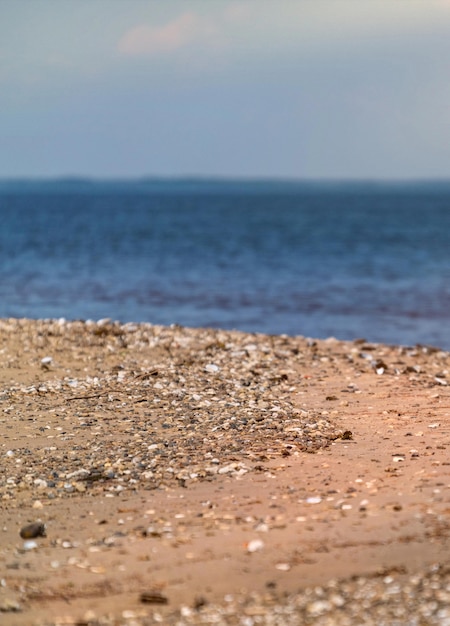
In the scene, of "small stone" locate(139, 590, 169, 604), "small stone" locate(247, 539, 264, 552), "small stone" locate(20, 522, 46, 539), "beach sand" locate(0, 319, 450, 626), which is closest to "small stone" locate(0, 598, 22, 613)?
"beach sand" locate(0, 319, 450, 626)

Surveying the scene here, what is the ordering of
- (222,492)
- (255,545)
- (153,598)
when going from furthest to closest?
(222,492)
(255,545)
(153,598)

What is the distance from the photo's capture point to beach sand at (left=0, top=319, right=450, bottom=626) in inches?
191

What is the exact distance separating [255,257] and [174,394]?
2815 centimetres

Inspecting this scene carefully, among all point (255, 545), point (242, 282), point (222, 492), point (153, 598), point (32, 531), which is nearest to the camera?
point (153, 598)

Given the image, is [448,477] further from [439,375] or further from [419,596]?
[439,375]

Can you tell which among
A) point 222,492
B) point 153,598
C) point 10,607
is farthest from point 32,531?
point 222,492

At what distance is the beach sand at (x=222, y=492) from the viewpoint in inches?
191

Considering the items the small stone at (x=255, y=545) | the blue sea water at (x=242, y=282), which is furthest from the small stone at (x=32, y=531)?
the blue sea water at (x=242, y=282)

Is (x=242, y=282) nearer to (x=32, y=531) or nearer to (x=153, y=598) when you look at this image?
(x=32, y=531)

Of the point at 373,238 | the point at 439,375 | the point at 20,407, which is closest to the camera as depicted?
the point at 20,407

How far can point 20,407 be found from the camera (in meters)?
9.19

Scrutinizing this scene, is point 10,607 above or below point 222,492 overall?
below

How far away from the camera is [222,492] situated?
653 centimetres

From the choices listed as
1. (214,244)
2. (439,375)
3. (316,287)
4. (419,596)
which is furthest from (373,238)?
(419,596)
